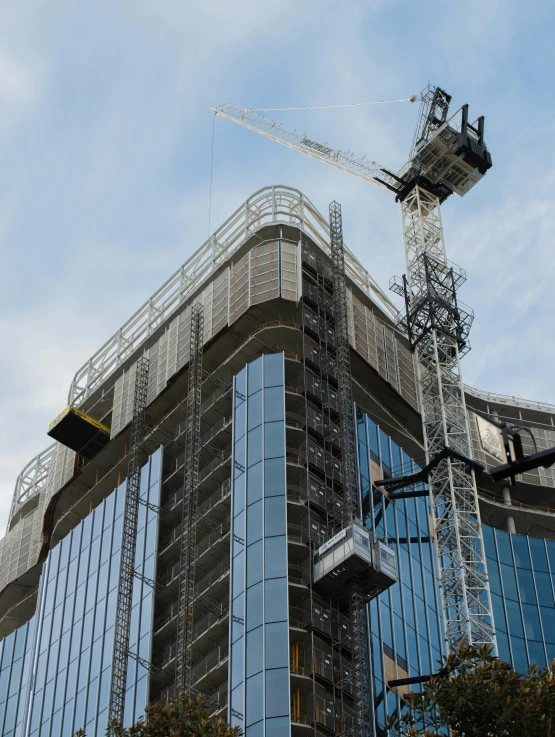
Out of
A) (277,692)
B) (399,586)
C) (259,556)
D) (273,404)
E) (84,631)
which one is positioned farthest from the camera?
(84,631)

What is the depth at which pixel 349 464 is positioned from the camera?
89.8m

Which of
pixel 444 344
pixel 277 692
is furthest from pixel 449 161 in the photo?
pixel 277 692

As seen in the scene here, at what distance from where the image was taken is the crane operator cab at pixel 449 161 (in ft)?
370

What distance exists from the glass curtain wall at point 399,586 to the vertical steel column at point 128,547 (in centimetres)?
1876

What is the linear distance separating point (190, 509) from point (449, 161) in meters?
43.3

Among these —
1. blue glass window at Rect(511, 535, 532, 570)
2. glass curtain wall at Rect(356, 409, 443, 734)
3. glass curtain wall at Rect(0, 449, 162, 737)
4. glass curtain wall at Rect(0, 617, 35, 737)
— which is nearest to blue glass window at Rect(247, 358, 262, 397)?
glass curtain wall at Rect(356, 409, 443, 734)

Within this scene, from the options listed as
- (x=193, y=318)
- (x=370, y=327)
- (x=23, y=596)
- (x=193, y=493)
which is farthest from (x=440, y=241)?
(x=23, y=596)

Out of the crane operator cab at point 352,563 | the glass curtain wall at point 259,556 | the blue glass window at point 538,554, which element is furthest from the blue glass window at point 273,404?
the blue glass window at point 538,554

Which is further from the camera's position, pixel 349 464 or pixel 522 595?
pixel 522 595

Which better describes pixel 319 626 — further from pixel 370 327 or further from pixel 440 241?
pixel 440 241

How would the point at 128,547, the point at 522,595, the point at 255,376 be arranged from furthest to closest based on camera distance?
the point at 522,595
the point at 128,547
the point at 255,376

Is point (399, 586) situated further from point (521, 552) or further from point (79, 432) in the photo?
point (79, 432)

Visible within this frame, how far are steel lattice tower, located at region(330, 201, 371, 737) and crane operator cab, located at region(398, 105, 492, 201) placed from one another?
1104 centimetres

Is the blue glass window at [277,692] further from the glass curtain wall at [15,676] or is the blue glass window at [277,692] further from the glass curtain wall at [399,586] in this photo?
the glass curtain wall at [15,676]
